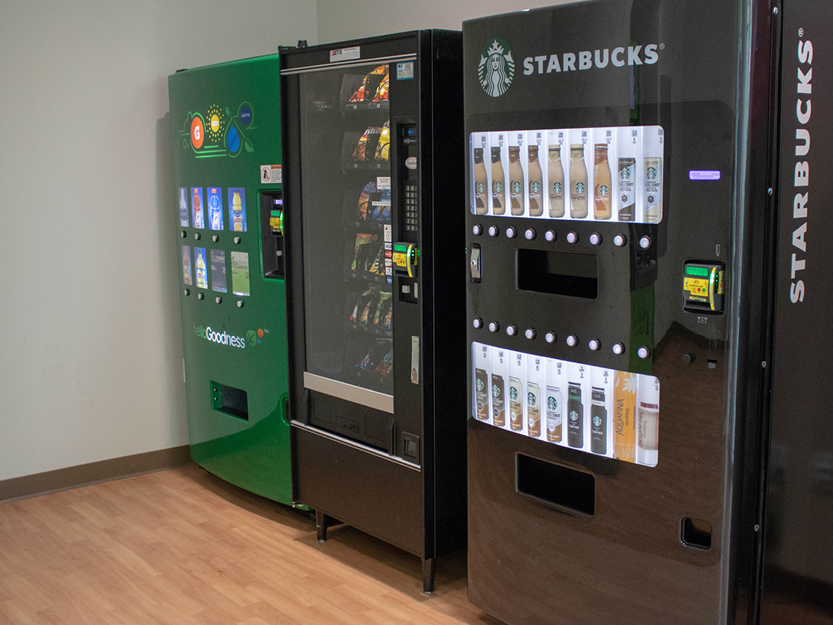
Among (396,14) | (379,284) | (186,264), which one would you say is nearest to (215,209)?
(186,264)

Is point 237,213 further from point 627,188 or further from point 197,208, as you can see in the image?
point 627,188

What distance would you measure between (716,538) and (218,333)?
8.16 feet

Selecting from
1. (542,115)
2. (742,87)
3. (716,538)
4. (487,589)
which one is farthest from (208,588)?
(742,87)

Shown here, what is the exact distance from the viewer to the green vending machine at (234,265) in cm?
341

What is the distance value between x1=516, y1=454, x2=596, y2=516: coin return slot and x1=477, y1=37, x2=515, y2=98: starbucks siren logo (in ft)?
3.48

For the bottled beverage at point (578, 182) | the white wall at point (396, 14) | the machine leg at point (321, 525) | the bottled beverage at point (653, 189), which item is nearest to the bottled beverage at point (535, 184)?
the bottled beverage at point (578, 182)

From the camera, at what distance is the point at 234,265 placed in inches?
143

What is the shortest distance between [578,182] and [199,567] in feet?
6.74

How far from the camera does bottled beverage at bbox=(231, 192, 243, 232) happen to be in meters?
3.56

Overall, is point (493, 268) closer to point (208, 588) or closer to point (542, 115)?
point (542, 115)

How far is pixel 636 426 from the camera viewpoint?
207 cm

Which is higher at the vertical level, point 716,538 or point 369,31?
point 369,31

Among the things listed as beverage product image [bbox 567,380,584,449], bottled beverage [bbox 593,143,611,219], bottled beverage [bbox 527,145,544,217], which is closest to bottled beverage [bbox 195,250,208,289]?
bottled beverage [bbox 527,145,544,217]

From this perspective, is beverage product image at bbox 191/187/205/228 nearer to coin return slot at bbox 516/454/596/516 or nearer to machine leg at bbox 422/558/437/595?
machine leg at bbox 422/558/437/595
